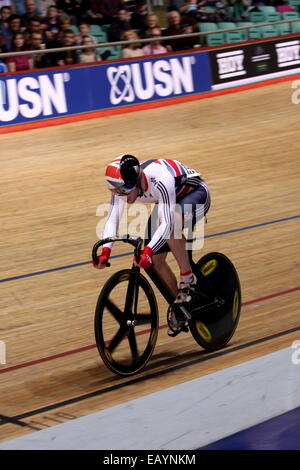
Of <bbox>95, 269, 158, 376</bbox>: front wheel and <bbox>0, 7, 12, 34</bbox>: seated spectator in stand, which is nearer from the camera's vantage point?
<bbox>95, 269, 158, 376</bbox>: front wheel

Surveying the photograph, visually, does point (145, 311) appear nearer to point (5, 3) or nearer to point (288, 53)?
point (5, 3)

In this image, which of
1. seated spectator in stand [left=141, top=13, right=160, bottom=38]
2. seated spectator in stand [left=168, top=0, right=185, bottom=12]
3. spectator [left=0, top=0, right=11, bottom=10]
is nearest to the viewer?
spectator [left=0, top=0, right=11, bottom=10]

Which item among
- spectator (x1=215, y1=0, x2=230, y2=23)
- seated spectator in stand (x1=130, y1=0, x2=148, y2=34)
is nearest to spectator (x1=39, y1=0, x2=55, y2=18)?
seated spectator in stand (x1=130, y1=0, x2=148, y2=34)

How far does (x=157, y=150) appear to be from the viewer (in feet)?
33.1

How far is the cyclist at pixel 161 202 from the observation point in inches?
158

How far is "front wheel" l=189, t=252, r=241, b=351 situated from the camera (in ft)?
15.1

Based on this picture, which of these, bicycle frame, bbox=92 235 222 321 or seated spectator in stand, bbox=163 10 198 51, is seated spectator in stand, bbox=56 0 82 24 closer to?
seated spectator in stand, bbox=163 10 198 51

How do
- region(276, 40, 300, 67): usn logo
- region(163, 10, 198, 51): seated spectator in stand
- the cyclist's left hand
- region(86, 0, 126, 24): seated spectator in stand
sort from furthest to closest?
region(276, 40, 300, 67): usn logo, region(163, 10, 198, 51): seated spectator in stand, region(86, 0, 126, 24): seated spectator in stand, the cyclist's left hand

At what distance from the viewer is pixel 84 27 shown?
11594 mm

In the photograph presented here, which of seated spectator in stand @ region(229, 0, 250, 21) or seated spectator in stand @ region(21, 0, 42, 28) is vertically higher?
seated spectator in stand @ region(21, 0, 42, 28)

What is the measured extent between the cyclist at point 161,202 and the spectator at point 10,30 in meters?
7.20

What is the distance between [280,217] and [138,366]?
3632 mm

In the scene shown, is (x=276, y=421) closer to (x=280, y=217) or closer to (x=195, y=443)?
(x=195, y=443)

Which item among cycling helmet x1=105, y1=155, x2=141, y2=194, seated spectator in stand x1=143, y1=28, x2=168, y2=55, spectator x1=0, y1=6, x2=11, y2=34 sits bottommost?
cycling helmet x1=105, y1=155, x2=141, y2=194
